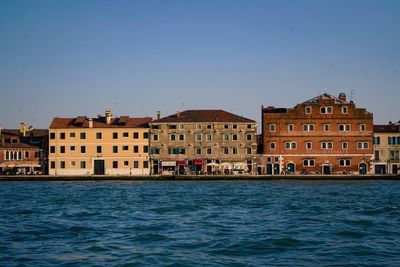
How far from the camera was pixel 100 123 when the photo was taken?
54.2m

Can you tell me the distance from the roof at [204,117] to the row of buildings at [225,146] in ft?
0.38

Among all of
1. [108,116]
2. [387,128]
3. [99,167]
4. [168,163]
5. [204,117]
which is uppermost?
[108,116]

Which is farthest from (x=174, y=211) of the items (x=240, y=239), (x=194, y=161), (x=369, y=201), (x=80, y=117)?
(x=80, y=117)

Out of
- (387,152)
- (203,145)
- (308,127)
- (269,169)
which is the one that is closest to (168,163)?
(203,145)

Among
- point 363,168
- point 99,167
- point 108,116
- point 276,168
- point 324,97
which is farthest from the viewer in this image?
point 108,116

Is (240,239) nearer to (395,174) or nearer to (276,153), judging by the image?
(276,153)

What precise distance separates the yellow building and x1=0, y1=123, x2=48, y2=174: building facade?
1.93m

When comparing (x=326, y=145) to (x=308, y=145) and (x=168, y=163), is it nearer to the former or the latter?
(x=308, y=145)

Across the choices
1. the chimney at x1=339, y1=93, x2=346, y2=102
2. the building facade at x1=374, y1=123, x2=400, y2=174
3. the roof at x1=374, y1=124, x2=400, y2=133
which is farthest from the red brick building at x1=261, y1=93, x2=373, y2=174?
the chimney at x1=339, y1=93, x2=346, y2=102

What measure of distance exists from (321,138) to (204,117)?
13511mm

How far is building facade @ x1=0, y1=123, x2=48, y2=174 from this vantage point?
5309 cm

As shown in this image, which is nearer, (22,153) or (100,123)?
(22,153)

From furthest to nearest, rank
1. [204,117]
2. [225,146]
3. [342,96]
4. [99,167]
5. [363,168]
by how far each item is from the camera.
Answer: [342,96]
[204,117]
[99,167]
[225,146]
[363,168]

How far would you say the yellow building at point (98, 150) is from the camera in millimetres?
53156
